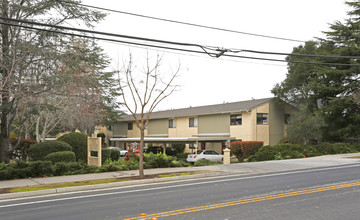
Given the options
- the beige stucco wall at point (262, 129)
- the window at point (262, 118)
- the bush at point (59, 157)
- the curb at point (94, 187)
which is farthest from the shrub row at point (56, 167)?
the window at point (262, 118)

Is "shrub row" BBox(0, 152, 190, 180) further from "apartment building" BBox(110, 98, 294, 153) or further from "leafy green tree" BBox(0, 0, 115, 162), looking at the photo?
"apartment building" BBox(110, 98, 294, 153)

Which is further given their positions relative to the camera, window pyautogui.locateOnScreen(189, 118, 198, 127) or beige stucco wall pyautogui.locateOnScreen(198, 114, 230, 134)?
window pyautogui.locateOnScreen(189, 118, 198, 127)

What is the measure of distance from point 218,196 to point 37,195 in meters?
6.18

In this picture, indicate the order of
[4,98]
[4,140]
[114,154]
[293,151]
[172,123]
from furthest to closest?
[172,123] → [293,151] → [114,154] → [4,140] → [4,98]

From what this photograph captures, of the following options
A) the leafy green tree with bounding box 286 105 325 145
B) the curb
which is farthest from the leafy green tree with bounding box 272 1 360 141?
the curb

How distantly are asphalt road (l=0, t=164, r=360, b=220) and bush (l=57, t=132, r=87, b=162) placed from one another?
9843mm

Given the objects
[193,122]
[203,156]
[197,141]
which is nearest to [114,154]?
[203,156]

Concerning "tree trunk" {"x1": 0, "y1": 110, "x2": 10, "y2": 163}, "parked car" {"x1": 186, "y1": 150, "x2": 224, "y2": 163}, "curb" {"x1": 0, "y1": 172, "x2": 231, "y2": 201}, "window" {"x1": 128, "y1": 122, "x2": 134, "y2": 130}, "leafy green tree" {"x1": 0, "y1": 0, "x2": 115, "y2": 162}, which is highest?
"leafy green tree" {"x1": 0, "y1": 0, "x2": 115, "y2": 162}

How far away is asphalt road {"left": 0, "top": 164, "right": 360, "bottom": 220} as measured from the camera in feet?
24.6

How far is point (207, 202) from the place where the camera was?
8844 mm

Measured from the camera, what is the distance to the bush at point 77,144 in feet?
68.8

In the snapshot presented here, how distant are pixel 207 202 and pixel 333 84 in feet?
104

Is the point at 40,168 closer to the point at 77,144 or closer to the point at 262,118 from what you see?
the point at 77,144

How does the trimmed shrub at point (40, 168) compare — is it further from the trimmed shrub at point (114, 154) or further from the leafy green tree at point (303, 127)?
the leafy green tree at point (303, 127)
